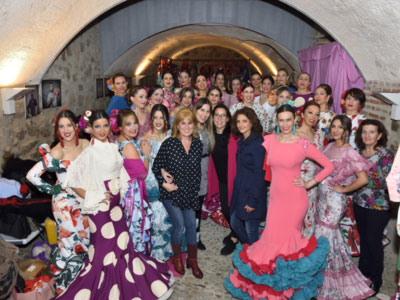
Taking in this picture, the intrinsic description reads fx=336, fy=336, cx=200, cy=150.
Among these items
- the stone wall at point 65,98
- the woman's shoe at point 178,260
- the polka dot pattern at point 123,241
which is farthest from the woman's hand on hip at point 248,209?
the stone wall at point 65,98

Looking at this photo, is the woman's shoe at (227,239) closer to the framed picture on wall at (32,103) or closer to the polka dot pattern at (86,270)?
the polka dot pattern at (86,270)

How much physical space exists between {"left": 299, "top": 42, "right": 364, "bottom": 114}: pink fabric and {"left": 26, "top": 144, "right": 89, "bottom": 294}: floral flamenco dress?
14.3 feet

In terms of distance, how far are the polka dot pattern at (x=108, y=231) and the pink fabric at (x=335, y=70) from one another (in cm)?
424

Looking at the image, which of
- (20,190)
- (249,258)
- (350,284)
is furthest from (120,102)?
(350,284)

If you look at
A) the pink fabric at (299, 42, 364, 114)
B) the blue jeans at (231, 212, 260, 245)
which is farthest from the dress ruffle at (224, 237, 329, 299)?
the pink fabric at (299, 42, 364, 114)

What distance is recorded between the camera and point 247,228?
11.3 feet

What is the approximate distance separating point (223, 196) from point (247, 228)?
62cm

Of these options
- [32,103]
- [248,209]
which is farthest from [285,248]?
[32,103]

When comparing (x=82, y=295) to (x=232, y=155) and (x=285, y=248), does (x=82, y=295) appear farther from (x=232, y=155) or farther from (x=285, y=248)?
(x=232, y=155)

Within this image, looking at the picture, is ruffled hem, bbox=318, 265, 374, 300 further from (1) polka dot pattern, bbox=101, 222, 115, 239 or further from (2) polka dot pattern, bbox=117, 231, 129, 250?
(1) polka dot pattern, bbox=101, 222, 115, 239

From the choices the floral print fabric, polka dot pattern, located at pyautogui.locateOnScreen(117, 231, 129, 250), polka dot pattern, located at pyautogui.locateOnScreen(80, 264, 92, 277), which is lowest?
polka dot pattern, located at pyautogui.locateOnScreen(80, 264, 92, 277)

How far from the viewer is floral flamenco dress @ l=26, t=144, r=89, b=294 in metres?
3.12

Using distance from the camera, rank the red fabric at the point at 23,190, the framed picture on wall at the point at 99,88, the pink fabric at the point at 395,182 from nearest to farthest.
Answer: the pink fabric at the point at 395,182
the red fabric at the point at 23,190
the framed picture on wall at the point at 99,88

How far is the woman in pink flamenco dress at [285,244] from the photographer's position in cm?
287
